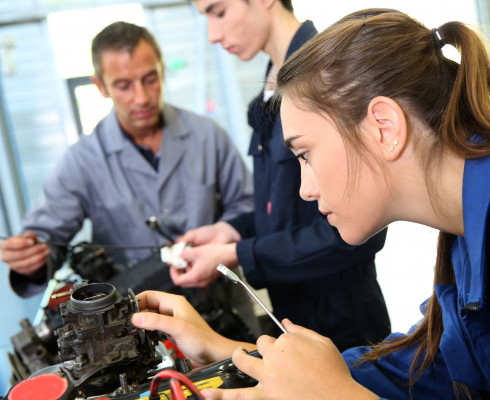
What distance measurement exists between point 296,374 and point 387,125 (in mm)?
405

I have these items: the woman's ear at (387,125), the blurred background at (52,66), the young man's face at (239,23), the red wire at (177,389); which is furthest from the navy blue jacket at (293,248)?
the blurred background at (52,66)

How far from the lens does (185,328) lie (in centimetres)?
91

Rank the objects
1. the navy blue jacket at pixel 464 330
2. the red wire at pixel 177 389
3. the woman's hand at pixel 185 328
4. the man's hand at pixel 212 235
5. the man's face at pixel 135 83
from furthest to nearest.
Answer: the man's face at pixel 135 83 → the man's hand at pixel 212 235 → the woman's hand at pixel 185 328 → the navy blue jacket at pixel 464 330 → the red wire at pixel 177 389

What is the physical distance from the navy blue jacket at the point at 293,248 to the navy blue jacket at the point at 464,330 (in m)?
0.32

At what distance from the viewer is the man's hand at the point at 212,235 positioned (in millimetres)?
1624

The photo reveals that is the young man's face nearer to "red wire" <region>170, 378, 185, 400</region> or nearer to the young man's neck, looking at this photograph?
the young man's neck

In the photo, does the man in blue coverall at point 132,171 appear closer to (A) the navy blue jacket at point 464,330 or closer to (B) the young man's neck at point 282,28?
(B) the young man's neck at point 282,28

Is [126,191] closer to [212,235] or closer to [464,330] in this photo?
[212,235]

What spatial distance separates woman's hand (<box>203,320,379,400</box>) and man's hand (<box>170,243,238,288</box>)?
2.12ft

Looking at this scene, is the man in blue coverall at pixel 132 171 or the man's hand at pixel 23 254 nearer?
the man's hand at pixel 23 254

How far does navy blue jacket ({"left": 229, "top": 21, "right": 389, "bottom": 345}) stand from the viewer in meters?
1.27

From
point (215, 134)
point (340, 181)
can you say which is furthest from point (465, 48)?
point (215, 134)

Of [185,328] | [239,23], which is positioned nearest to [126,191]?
[239,23]

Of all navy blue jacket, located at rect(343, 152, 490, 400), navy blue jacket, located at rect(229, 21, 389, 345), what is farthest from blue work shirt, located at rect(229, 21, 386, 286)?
navy blue jacket, located at rect(343, 152, 490, 400)
